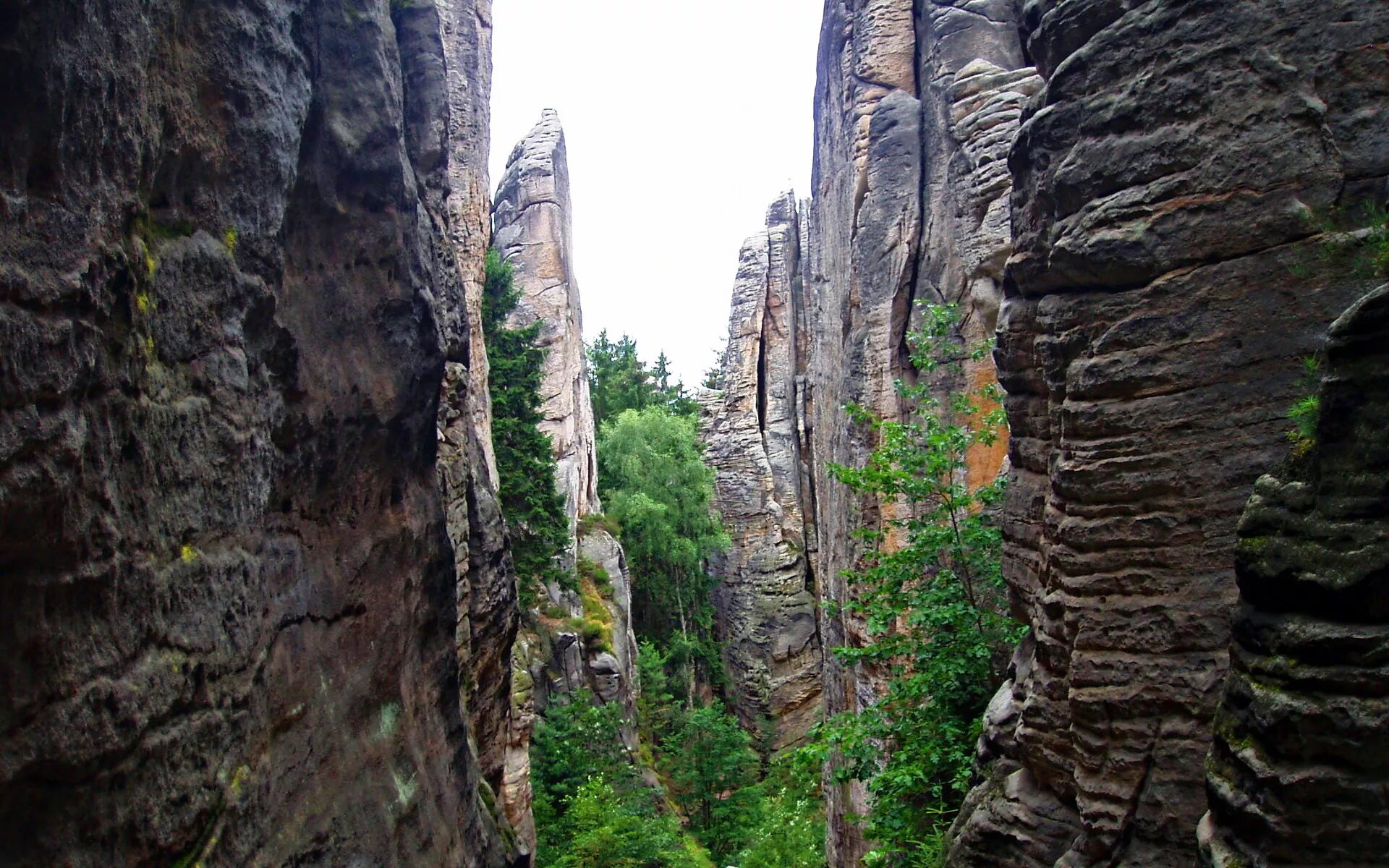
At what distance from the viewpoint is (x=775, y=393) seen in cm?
3378

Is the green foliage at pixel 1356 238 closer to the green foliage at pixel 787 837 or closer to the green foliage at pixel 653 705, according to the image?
the green foliage at pixel 787 837

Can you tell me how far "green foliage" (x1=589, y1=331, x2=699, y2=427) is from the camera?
42125 mm

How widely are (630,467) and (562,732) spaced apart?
15.2 meters

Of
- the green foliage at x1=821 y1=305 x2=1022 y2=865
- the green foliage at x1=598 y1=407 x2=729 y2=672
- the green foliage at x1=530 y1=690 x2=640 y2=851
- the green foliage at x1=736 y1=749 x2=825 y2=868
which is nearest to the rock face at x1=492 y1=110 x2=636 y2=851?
the green foliage at x1=598 y1=407 x2=729 y2=672

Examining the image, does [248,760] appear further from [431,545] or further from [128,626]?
[431,545]

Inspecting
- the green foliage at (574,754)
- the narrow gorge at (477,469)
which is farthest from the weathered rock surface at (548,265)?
the narrow gorge at (477,469)

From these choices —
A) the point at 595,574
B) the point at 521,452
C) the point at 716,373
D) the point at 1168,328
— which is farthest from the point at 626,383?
the point at 1168,328

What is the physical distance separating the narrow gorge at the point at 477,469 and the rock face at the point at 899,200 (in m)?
0.39

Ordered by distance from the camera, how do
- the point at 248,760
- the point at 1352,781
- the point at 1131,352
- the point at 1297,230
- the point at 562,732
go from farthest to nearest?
1. the point at 562,732
2. the point at 1131,352
3. the point at 1297,230
4. the point at 248,760
5. the point at 1352,781

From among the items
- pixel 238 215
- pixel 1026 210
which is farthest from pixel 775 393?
pixel 238 215

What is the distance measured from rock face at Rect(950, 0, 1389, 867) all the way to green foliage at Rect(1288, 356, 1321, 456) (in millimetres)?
95

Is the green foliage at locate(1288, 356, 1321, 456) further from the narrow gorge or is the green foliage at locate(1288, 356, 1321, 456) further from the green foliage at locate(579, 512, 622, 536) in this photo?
the green foliage at locate(579, 512, 622, 536)

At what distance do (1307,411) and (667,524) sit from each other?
27112mm

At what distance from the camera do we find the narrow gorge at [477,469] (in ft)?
11.7
